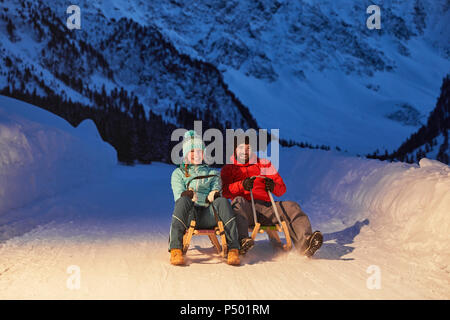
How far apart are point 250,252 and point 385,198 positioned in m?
3.45

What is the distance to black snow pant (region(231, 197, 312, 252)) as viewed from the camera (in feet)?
19.5

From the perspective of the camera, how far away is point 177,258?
18.2 ft

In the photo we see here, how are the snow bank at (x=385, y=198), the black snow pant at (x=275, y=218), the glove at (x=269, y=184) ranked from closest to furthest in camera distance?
the black snow pant at (x=275, y=218), the glove at (x=269, y=184), the snow bank at (x=385, y=198)

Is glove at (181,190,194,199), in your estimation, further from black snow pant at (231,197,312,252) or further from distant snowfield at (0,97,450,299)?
distant snowfield at (0,97,450,299)

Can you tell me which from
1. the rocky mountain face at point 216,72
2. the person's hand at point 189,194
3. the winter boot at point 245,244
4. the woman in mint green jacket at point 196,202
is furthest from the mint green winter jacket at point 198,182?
the rocky mountain face at point 216,72

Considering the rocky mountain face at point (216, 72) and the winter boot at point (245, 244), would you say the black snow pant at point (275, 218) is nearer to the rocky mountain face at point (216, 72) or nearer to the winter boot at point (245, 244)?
the winter boot at point (245, 244)

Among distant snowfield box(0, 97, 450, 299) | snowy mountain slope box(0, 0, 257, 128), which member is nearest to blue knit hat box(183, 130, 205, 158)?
distant snowfield box(0, 97, 450, 299)

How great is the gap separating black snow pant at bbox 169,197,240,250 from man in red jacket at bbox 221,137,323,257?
187 mm

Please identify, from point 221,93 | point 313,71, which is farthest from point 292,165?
point 313,71

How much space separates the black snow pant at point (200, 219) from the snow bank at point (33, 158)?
165 inches

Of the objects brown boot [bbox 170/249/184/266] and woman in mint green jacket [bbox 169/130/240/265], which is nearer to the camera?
brown boot [bbox 170/249/184/266]

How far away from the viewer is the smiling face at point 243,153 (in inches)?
256

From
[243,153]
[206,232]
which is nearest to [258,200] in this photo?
[243,153]
